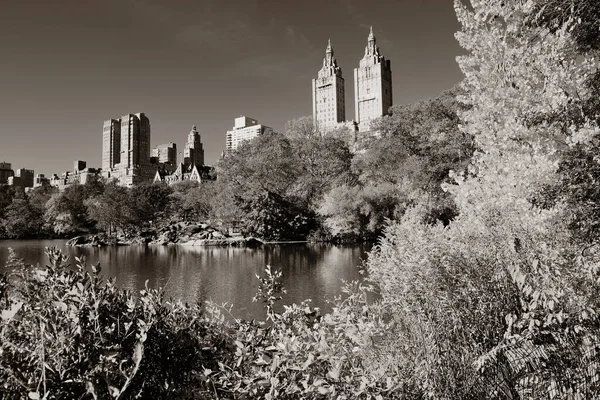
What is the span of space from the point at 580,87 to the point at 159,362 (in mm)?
7989

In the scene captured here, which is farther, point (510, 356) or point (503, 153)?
point (503, 153)

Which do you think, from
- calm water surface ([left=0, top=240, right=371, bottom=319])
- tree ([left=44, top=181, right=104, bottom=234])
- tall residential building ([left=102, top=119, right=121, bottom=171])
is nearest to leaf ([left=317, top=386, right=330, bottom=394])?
calm water surface ([left=0, top=240, right=371, bottom=319])

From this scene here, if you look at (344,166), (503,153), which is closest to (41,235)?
(344,166)

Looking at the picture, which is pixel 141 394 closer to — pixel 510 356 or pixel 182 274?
pixel 510 356

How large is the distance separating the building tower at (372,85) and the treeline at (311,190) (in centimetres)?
8512

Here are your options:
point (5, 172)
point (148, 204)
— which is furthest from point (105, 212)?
point (5, 172)

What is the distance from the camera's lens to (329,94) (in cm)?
14950

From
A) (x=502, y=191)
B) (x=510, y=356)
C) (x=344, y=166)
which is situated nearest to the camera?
(x=510, y=356)

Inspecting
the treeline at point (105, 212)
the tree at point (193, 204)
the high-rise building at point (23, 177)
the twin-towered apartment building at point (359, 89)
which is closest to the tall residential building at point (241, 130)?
the twin-towered apartment building at point (359, 89)

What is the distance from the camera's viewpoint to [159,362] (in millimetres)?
2252

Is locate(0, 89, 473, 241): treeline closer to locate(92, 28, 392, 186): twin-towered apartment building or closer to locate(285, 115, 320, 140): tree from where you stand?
locate(285, 115, 320, 140): tree

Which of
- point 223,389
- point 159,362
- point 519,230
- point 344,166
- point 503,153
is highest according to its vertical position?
point 344,166

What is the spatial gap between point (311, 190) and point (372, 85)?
10730 cm

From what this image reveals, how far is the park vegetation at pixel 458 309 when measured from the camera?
2.18m
